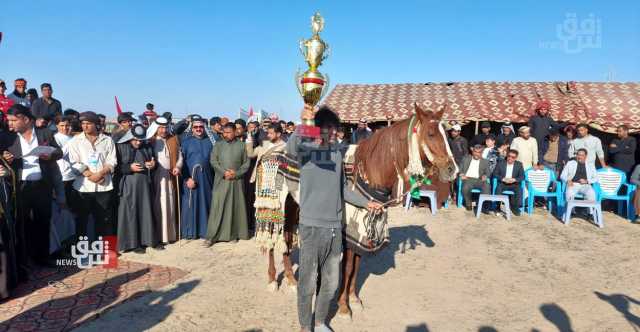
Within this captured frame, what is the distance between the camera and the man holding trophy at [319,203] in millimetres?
2893

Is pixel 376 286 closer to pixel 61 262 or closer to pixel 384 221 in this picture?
pixel 384 221

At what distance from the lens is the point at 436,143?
2.92 meters

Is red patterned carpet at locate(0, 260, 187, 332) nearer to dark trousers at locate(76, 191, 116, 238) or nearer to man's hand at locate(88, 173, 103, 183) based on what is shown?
dark trousers at locate(76, 191, 116, 238)

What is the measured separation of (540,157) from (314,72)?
22.1ft

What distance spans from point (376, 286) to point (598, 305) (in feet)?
7.64

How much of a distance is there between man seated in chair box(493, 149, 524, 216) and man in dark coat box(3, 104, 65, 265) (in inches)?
309

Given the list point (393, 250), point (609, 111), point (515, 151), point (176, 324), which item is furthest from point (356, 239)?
point (609, 111)

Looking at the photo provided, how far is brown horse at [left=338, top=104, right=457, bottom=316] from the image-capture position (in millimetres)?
2930

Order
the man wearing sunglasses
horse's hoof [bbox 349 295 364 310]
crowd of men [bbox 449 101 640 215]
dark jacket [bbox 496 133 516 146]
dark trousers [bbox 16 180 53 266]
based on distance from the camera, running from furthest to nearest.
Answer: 1. dark jacket [bbox 496 133 516 146]
2. crowd of men [bbox 449 101 640 215]
3. the man wearing sunglasses
4. dark trousers [bbox 16 180 53 266]
5. horse's hoof [bbox 349 295 364 310]

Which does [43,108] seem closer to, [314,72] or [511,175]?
[314,72]

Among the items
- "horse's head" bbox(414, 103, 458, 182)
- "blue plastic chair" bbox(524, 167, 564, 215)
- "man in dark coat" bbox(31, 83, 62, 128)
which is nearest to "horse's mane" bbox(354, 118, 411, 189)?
"horse's head" bbox(414, 103, 458, 182)

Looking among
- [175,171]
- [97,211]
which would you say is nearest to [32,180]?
[97,211]

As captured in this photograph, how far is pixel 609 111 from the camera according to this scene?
9898mm

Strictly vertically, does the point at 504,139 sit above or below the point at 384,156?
above
